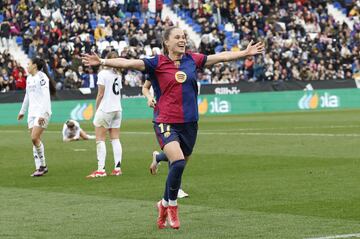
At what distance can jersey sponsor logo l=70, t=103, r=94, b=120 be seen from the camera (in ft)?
134

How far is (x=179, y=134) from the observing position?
1087 centimetres

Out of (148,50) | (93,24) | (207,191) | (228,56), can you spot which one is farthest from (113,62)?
(93,24)

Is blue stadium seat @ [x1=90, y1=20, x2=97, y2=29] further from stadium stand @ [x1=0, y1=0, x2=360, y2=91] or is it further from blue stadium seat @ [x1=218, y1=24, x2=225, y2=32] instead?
blue stadium seat @ [x1=218, y1=24, x2=225, y2=32]

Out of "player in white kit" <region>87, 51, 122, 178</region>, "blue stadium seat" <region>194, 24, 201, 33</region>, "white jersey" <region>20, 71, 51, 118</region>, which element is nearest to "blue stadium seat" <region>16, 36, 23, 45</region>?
"blue stadium seat" <region>194, 24, 201, 33</region>

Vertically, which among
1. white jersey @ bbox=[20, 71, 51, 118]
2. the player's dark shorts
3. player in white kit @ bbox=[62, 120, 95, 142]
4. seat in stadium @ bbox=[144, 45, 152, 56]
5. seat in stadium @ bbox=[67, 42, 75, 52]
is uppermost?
the player's dark shorts

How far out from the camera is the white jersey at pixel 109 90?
17328 mm

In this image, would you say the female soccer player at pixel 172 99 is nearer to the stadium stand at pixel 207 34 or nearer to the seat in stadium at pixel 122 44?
the stadium stand at pixel 207 34

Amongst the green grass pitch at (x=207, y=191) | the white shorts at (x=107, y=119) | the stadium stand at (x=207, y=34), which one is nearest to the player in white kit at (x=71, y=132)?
the green grass pitch at (x=207, y=191)

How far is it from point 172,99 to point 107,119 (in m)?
6.66

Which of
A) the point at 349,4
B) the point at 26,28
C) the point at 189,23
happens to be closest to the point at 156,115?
the point at 26,28

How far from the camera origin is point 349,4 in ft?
195

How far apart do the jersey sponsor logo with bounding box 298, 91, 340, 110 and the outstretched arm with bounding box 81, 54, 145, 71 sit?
35987 mm

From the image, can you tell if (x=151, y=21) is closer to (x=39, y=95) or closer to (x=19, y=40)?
(x=19, y=40)

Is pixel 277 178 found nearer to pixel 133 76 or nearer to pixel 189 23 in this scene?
pixel 133 76
